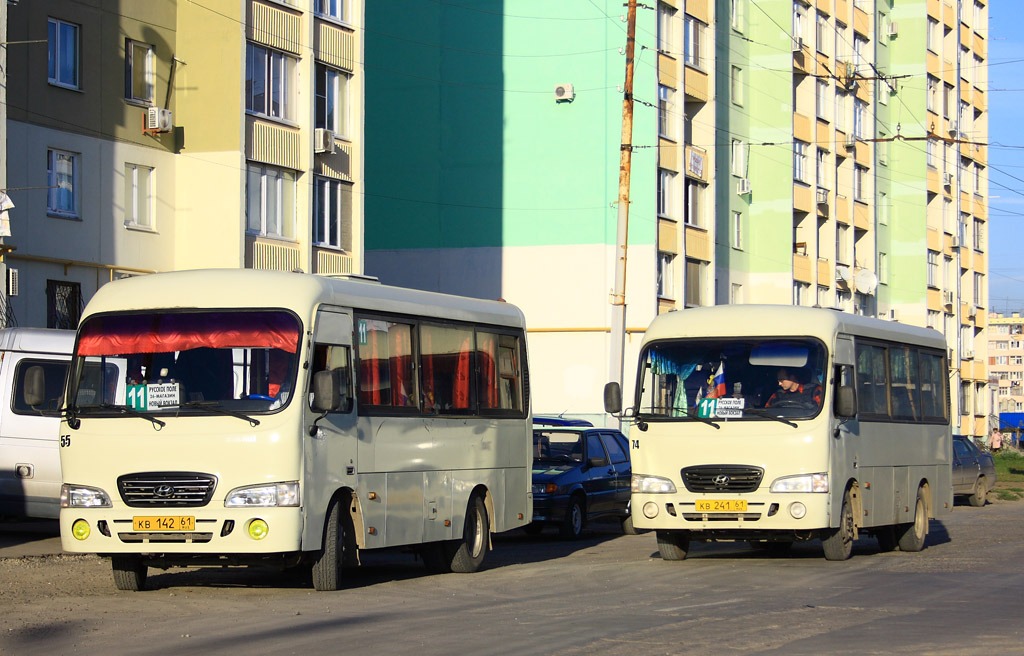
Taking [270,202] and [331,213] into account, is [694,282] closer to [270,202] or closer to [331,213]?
[331,213]

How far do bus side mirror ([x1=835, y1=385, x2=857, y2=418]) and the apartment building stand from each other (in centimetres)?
1681

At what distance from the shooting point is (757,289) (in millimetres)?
57281

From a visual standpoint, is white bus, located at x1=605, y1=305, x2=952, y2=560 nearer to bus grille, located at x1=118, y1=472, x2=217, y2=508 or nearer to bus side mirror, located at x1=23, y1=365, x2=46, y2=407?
bus grille, located at x1=118, y1=472, x2=217, y2=508

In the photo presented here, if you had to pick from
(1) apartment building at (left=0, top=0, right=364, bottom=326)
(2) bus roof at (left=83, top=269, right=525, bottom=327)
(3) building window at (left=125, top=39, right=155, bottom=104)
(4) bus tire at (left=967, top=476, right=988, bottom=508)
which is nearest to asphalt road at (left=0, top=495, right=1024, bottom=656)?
(2) bus roof at (left=83, top=269, right=525, bottom=327)

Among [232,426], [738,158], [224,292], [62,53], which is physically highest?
[738,158]

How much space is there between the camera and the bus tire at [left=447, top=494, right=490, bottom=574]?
16219 mm

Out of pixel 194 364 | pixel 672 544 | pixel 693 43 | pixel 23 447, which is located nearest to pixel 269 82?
pixel 23 447

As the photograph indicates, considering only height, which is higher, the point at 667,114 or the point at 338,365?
the point at 667,114

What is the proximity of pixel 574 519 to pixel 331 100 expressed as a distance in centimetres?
1826

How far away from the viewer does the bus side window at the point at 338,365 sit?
13.4 metres

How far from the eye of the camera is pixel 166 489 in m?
13.0

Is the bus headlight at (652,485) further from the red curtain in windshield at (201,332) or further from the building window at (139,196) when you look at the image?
the building window at (139,196)

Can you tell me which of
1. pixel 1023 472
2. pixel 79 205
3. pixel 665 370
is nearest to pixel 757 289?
pixel 1023 472

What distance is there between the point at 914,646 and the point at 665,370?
762 cm
